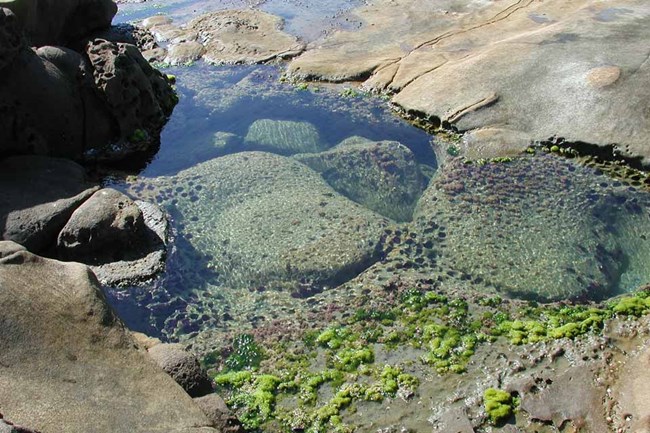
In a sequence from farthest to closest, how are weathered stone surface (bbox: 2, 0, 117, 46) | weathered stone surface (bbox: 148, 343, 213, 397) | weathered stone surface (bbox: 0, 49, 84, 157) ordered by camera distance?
weathered stone surface (bbox: 2, 0, 117, 46), weathered stone surface (bbox: 0, 49, 84, 157), weathered stone surface (bbox: 148, 343, 213, 397)

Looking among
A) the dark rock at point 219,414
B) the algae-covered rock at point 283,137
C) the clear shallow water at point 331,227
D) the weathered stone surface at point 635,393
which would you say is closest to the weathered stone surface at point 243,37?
the algae-covered rock at point 283,137

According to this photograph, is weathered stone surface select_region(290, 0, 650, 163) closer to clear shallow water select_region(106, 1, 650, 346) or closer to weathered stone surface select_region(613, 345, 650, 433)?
clear shallow water select_region(106, 1, 650, 346)

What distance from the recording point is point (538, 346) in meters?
6.45

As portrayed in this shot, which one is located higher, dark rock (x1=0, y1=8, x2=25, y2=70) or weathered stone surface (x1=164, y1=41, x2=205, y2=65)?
dark rock (x1=0, y1=8, x2=25, y2=70)

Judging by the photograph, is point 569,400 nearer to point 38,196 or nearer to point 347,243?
point 347,243

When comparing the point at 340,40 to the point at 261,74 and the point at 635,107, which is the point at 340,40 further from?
the point at 635,107

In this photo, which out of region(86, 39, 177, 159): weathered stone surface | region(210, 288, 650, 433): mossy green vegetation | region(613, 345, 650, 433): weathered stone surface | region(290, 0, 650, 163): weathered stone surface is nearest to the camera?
region(613, 345, 650, 433): weathered stone surface

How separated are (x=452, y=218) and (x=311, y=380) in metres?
3.36

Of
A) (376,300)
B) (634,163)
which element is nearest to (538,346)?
(376,300)

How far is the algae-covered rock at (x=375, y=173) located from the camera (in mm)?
9492

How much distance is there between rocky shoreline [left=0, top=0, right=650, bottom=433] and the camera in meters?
5.67

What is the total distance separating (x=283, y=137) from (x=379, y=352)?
18.3 ft

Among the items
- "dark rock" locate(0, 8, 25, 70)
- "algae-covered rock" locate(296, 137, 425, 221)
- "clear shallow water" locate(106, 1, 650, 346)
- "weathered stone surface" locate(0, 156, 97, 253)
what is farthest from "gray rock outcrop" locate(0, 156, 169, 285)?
"algae-covered rock" locate(296, 137, 425, 221)

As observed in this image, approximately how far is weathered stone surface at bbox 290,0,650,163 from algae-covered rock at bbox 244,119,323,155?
166 centimetres
